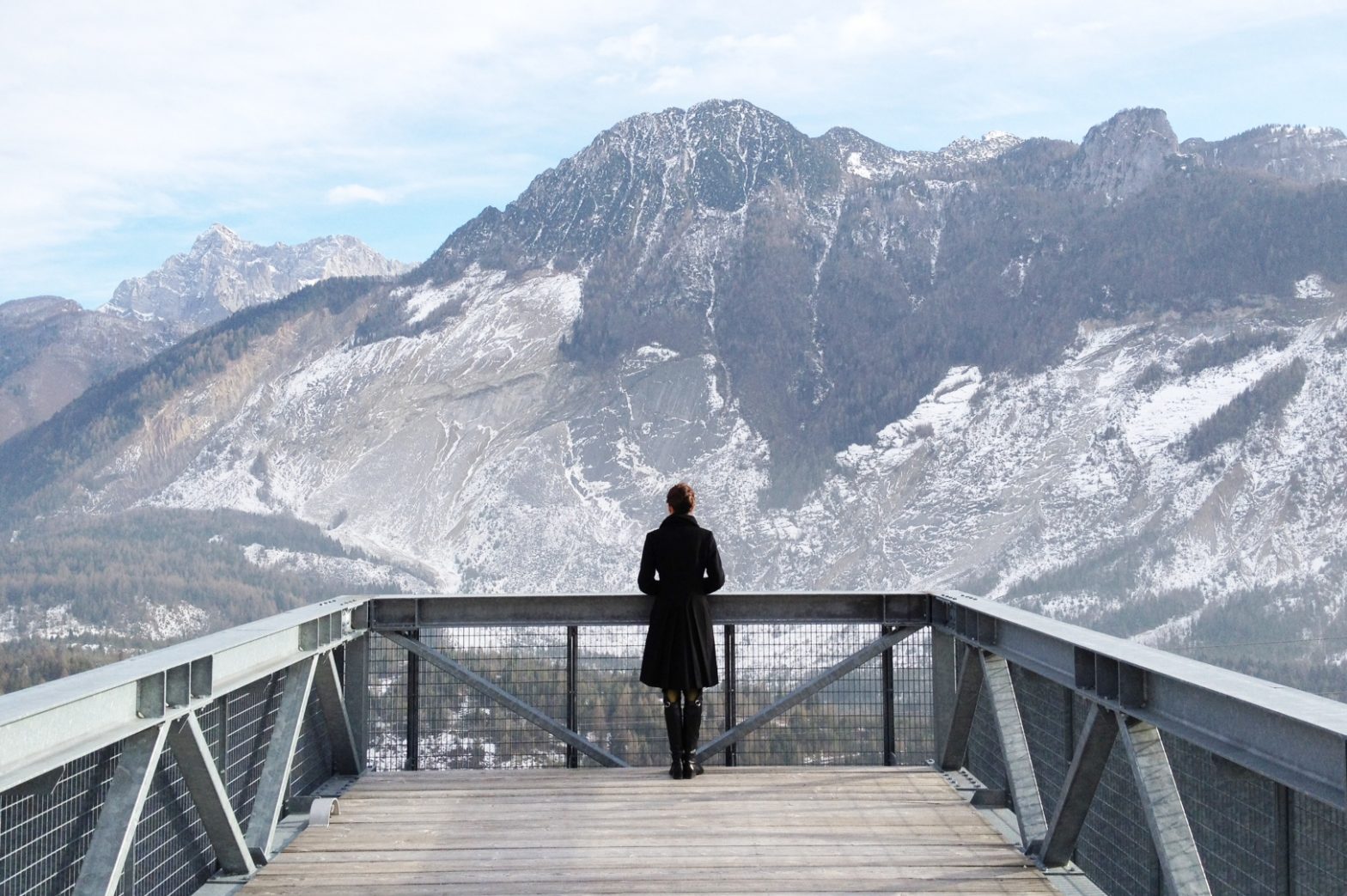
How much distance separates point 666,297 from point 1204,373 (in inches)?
2853

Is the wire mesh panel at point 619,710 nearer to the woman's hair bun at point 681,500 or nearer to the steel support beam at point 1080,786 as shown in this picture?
the woman's hair bun at point 681,500

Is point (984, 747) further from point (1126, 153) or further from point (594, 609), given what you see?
point (1126, 153)

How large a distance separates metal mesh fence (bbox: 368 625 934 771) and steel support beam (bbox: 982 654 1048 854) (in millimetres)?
1375

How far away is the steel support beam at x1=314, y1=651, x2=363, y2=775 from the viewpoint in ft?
21.0

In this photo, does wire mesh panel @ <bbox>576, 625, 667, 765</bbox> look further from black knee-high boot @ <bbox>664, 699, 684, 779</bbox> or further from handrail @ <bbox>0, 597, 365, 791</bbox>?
handrail @ <bbox>0, 597, 365, 791</bbox>

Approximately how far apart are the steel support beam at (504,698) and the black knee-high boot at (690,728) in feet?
1.75

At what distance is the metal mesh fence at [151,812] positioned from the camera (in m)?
3.56

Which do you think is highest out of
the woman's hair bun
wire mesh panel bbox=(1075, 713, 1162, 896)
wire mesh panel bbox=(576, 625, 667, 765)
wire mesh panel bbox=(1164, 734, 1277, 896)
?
the woman's hair bun

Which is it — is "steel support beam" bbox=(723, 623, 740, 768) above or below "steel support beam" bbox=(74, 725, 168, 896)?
below

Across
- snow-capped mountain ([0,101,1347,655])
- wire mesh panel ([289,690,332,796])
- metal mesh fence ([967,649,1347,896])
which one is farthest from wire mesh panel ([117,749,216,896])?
snow-capped mountain ([0,101,1347,655])

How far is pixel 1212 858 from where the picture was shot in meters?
3.89

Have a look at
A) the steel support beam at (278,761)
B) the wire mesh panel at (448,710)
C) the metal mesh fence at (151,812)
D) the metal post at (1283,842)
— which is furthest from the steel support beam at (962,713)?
the metal mesh fence at (151,812)

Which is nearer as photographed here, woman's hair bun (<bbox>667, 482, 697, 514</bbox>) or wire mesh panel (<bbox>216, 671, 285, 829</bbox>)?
wire mesh panel (<bbox>216, 671, 285, 829</bbox>)

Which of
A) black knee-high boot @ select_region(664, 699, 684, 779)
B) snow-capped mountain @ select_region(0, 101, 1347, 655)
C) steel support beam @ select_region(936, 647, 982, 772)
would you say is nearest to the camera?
steel support beam @ select_region(936, 647, 982, 772)
